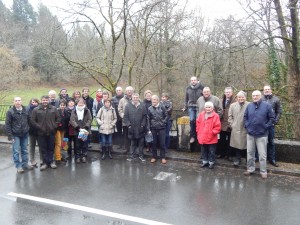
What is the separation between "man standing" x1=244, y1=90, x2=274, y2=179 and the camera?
6773 millimetres

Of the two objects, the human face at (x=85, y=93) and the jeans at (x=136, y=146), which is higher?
the human face at (x=85, y=93)

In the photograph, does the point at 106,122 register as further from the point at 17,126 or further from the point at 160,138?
the point at 17,126

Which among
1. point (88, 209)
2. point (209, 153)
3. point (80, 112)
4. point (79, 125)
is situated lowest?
point (88, 209)

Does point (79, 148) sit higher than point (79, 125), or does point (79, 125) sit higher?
point (79, 125)

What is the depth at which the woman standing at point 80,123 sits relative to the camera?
26.9ft

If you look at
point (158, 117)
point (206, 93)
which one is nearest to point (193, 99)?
point (206, 93)

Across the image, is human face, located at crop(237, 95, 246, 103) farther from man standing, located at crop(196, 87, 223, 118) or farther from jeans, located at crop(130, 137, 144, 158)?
jeans, located at crop(130, 137, 144, 158)

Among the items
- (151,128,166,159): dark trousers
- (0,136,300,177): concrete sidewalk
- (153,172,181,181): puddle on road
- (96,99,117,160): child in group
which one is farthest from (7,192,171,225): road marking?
(0,136,300,177): concrete sidewalk

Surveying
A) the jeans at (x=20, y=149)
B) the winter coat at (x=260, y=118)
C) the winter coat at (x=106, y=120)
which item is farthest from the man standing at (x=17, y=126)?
the winter coat at (x=260, y=118)

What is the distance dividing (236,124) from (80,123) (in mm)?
4040

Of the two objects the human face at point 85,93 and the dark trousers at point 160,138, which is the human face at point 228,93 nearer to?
the dark trousers at point 160,138

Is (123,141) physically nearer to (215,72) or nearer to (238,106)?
(238,106)

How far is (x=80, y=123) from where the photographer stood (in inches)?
325

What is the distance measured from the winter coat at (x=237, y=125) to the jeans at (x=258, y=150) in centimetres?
26
